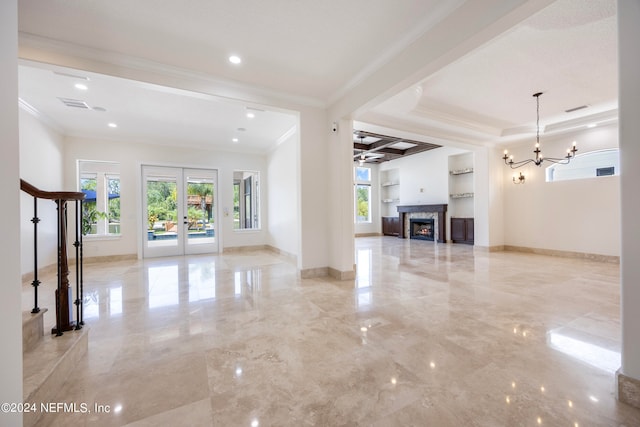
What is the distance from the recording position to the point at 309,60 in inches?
131

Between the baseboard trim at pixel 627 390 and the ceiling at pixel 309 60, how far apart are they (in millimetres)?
2760

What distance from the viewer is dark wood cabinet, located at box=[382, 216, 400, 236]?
441 inches

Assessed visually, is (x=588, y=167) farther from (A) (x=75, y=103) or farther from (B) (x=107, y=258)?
(B) (x=107, y=258)

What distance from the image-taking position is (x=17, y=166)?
1249mm

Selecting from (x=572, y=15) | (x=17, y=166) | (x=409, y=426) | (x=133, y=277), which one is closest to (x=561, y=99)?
(x=572, y=15)

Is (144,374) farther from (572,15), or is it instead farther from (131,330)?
(572,15)

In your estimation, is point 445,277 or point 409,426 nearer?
point 409,426

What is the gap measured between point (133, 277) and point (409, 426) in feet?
16.9

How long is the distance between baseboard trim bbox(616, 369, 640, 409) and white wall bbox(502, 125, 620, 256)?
5893mm

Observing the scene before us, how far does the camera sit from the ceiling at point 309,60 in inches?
99.4

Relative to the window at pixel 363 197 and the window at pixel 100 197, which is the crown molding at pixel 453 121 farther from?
the window at pixel 100 197

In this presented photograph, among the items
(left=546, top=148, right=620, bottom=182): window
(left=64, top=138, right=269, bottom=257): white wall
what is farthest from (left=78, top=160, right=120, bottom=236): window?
(left=546, top=148, right=620, bottom=182): window

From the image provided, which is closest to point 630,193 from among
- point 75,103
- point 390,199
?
point 75,103

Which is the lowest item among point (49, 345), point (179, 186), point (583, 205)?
point (49, 345)
